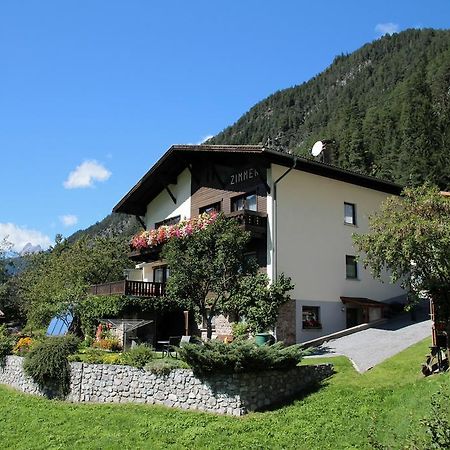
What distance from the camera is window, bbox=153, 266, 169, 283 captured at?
103 feet

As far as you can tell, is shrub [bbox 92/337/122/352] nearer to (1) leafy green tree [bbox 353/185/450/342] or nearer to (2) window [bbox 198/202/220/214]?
(2) window [bbox 198/202/220/214]

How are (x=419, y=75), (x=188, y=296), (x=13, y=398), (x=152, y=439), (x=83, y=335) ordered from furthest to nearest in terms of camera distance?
(x=419, y=75) → (x=83, y=335) → (x=188, y=296) → (x=13, y=398) → (x=152, y=439)

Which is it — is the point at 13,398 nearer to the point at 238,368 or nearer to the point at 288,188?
the point at 238,368

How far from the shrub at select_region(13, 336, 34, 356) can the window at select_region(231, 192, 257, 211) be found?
35.8 ft

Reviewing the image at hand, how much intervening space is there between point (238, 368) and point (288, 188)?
1180cm

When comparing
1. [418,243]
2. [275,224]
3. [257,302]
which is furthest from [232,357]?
[275,224]

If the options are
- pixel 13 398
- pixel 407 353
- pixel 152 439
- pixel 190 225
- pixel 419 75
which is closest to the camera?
pixel 152 439

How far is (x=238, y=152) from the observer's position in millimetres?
24344

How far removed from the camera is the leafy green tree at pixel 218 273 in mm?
21344

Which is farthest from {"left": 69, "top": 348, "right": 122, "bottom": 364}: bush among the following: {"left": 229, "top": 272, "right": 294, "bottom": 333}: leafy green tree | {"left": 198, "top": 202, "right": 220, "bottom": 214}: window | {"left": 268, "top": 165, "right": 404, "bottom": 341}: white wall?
{"left": 198, "top": 202, "right": 220, "bottom": 214}: window

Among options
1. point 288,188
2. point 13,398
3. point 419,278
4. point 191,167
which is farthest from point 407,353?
point 191,167

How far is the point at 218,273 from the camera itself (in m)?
21.4

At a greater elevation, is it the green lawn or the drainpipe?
the drainpipe

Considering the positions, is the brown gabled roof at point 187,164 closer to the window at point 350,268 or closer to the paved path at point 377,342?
the window at point 350,268
